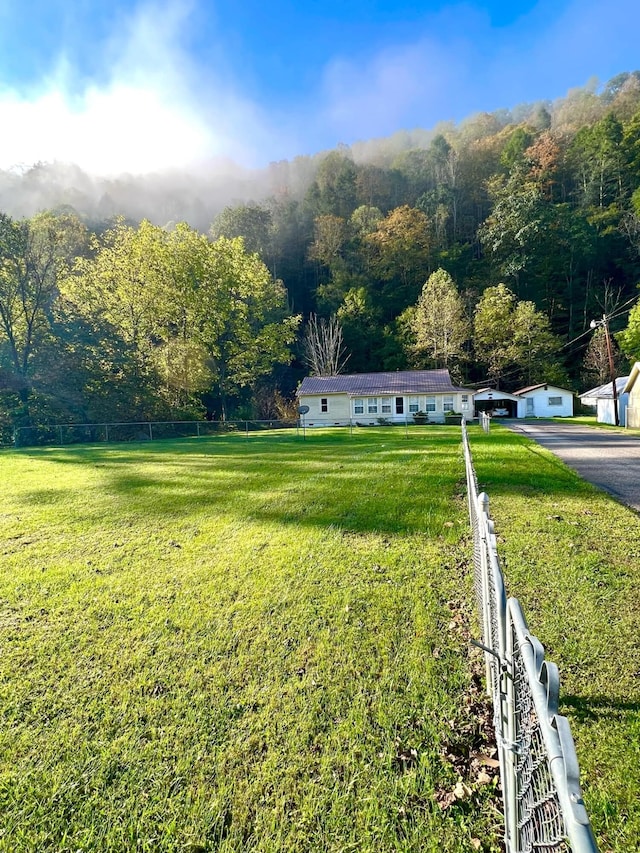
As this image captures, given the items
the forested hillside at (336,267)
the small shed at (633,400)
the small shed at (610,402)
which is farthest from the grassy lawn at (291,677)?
the forested hillside at (336,267)

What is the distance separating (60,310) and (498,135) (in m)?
59.1

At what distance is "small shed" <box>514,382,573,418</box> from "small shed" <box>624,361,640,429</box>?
1510 cm

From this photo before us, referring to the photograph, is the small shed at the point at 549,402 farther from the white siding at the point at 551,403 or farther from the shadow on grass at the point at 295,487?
the shadow on grass at the point at 295,487

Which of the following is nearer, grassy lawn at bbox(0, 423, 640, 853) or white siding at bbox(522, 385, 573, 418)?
grassy lawn at bbox(0, 423, 640, 853)

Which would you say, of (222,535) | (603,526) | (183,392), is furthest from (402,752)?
(183,392)

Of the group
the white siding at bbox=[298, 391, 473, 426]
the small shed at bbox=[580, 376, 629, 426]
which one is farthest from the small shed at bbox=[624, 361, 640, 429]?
the white siding at bbox=[298, 391, 473, 426]

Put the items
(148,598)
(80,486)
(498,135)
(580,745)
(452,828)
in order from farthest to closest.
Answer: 1. (498,135)
2. (80,486)
3. (148,598)
4. (580,745)
5. (452,828)

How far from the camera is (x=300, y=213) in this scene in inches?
2302

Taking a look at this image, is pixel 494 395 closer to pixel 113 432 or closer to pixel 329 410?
pixel 329 410

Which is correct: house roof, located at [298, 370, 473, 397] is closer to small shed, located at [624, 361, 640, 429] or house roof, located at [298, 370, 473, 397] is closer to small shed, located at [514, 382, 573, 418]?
small shed, located at [514, 382, 573, 418]

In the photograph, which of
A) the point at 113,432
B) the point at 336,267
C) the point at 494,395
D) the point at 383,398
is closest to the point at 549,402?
the point at 494,395

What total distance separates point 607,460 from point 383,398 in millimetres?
23331

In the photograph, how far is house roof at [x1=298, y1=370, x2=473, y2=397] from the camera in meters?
32.9

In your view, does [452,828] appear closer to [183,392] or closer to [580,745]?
[580,745]
